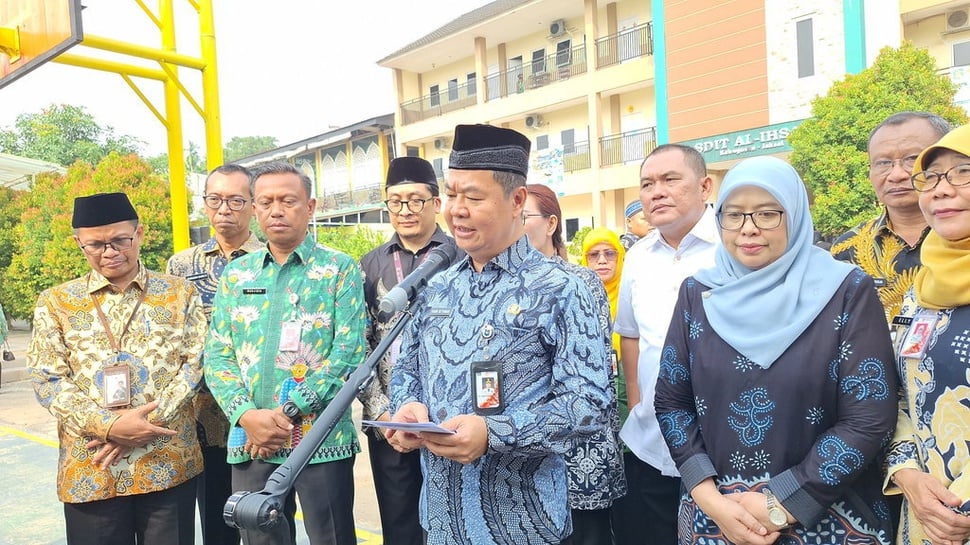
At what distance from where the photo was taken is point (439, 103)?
→ 85.8 feet

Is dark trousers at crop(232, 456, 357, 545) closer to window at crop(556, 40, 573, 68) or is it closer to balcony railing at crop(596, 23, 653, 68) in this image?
balcony railing at crop(596, 23, 653, 68)

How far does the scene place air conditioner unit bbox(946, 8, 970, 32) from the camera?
13.9 meters

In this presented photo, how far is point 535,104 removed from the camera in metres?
21.9

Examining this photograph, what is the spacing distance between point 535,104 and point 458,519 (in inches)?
824

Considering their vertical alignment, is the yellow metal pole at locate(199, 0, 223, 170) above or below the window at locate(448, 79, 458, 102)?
below

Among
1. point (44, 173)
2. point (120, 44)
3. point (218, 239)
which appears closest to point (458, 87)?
point (44, 173)

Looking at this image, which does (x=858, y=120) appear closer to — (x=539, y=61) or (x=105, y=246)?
(x=539, y=61)

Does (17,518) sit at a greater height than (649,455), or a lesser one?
lesser

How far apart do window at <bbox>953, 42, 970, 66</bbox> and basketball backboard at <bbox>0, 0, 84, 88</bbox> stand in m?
16.0

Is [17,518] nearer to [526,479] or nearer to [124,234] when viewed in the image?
[124,234]

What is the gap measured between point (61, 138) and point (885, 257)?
43681mm

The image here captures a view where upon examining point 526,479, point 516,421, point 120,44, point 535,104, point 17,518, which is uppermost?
point 535,104

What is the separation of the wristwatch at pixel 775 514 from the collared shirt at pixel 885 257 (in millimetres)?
876

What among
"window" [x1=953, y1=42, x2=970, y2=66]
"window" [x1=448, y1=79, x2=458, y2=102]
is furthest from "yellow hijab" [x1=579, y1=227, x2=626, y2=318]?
"window" [x1=448, y1=79, x2=458, y2=102]
